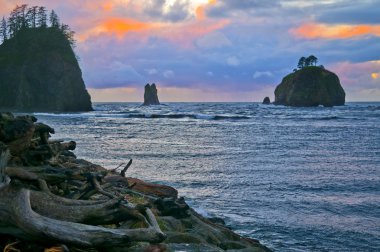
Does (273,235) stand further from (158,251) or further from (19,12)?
(19,12)

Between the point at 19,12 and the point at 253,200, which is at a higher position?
the point at 19,12

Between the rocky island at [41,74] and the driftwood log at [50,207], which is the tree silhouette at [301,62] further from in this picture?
the driftwood log at [50,207]

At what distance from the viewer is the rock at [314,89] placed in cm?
14250

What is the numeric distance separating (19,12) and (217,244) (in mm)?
124663

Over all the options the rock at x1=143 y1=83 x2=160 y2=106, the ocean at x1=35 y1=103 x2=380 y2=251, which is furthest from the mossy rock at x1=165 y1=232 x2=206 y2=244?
the rock at x1=143 y1=83 x2=160 y2=106

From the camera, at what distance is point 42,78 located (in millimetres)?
103625

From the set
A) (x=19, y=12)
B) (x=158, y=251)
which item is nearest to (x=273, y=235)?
(x=158, y=251)

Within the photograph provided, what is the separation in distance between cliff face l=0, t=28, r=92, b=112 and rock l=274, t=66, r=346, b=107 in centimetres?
6546

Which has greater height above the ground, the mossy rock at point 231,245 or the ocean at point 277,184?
the mossy rock at point 231,245

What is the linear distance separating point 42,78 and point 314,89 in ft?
258

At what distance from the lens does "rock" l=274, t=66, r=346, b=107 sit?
142500 mm

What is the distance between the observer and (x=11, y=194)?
214 inches

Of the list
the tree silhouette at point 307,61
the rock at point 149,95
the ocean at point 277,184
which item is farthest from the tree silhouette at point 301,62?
the ocean at point 277,184

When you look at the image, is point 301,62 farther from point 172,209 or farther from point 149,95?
point 172,209
